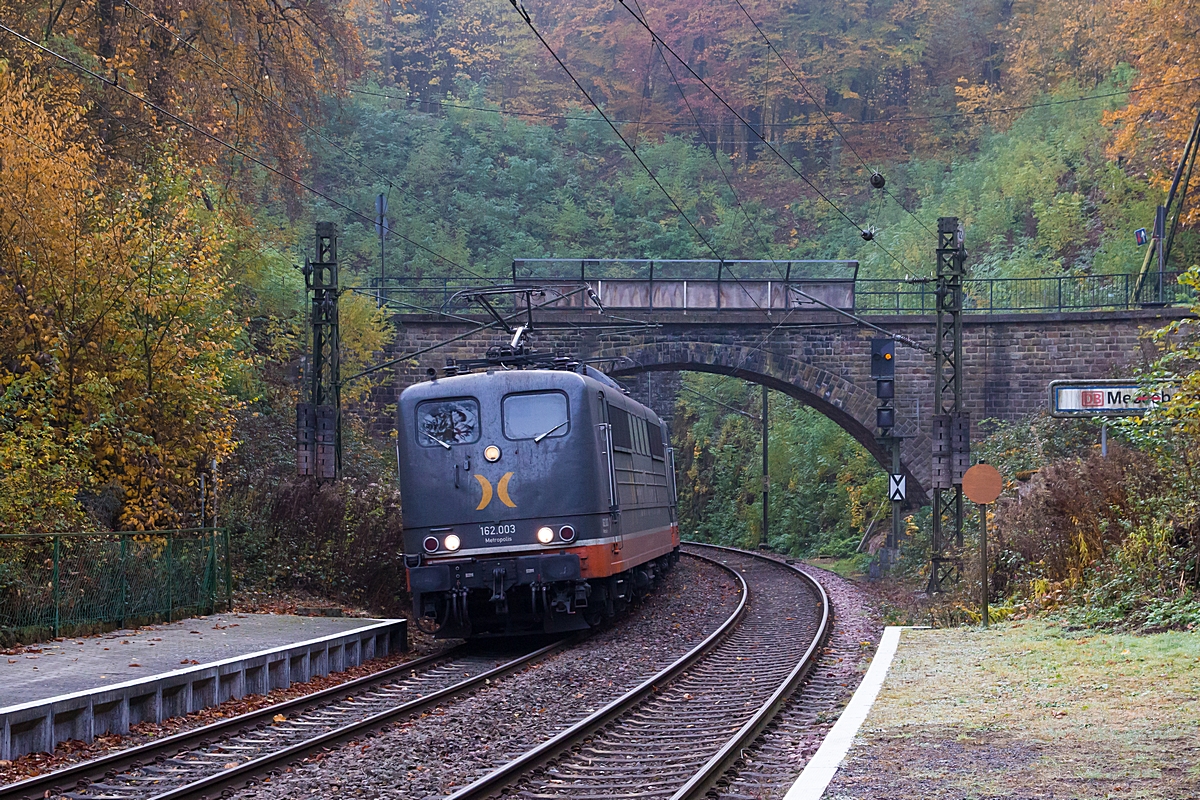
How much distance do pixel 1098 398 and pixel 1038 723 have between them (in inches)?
301

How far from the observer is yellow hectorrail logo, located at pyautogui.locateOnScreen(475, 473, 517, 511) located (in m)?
14.5

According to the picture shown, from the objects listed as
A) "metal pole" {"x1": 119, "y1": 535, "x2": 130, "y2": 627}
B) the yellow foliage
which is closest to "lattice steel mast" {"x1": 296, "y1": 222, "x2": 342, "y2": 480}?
the yellow foliage

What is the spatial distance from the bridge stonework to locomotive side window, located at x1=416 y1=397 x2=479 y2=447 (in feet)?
51.4

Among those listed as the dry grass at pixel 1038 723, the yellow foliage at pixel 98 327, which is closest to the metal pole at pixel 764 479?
the yellow foliage at pixel 98 327

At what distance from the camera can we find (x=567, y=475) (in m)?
14.5

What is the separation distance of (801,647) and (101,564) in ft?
25.2

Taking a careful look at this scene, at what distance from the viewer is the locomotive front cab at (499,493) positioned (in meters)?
14.3

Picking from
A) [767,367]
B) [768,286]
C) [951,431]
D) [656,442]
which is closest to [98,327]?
[656,442]

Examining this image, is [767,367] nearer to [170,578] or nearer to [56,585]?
[170,578]

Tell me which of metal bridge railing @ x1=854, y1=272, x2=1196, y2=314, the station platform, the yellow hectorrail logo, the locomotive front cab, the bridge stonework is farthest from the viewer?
metal bridge railing @ x1=854, y1=272, x2=1196, y2=314

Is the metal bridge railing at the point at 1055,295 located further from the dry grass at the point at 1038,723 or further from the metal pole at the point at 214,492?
the dry grass at the point at 1038,723

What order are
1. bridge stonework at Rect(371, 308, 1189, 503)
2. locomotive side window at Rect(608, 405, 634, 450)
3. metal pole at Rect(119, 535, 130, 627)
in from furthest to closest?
bridge stonework at Rect(371, 308, 1189, 503) → locomotive side window at Rect(608, 405, 634, 450) → metal pole at Rect(119, 535, 130, 627)

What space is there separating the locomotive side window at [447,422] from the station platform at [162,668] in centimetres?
214

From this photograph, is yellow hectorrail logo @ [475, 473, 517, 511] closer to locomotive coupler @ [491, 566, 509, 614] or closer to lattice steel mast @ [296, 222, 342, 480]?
Answer: locomotive coupler @ [491, 566, 509, 614]
